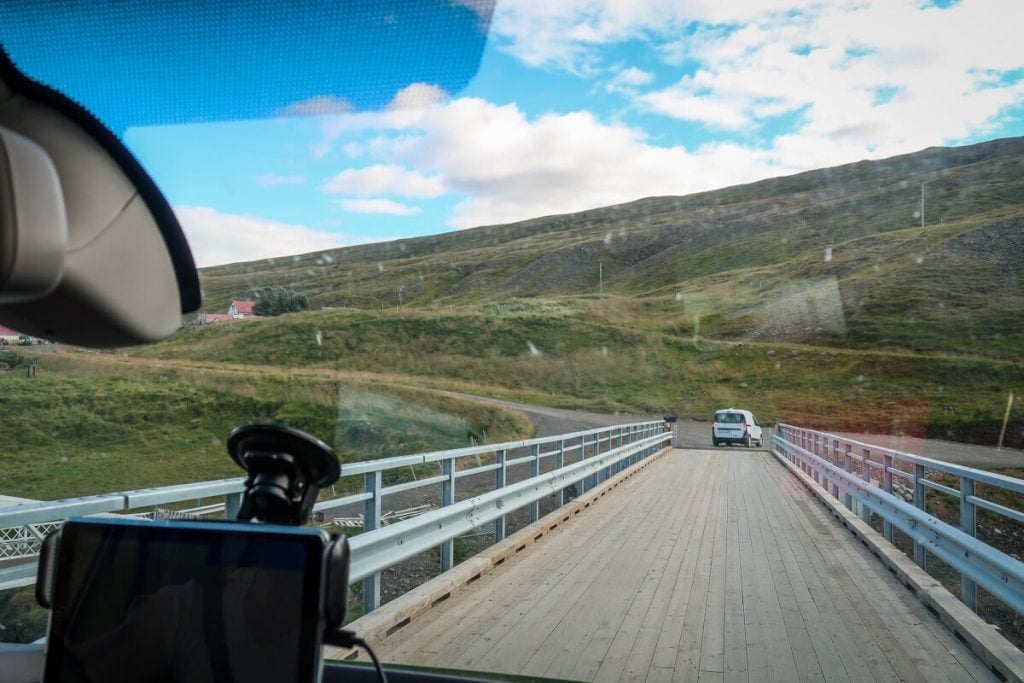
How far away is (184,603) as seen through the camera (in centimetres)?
236

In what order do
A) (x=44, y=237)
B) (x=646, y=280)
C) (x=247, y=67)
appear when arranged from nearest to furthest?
1. (x=44, y=237)
2. (x=247, y=67)
3. (x=646, y=280)

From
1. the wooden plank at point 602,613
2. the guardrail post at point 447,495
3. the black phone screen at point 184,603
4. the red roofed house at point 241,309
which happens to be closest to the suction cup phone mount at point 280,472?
the black phone screen at point 184,603

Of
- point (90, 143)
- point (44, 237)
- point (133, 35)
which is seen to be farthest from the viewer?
point (133, 35)

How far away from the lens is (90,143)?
1999 mm

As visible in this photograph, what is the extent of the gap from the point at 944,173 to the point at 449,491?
523ft

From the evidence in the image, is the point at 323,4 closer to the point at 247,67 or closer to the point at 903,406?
the point at 247,67

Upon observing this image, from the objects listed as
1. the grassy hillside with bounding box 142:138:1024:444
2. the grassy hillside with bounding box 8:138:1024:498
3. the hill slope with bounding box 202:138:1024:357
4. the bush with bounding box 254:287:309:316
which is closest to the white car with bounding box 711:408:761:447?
the grassy hillside with bounding box 8:138:1024:498

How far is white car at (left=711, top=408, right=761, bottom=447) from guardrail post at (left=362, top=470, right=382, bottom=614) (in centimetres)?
3260

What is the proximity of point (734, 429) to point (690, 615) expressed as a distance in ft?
104

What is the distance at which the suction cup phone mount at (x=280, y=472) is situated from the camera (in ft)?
8.04

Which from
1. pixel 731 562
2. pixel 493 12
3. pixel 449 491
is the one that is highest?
pixel 493 12

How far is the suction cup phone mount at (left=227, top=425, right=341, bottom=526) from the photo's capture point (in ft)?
8.04

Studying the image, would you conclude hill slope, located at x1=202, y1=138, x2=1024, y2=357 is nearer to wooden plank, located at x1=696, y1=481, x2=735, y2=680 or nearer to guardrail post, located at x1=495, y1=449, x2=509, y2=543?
guardrail post, located at x1=495, y1=449, x2=509, y2=543

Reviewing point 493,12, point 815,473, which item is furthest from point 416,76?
point 815,473
